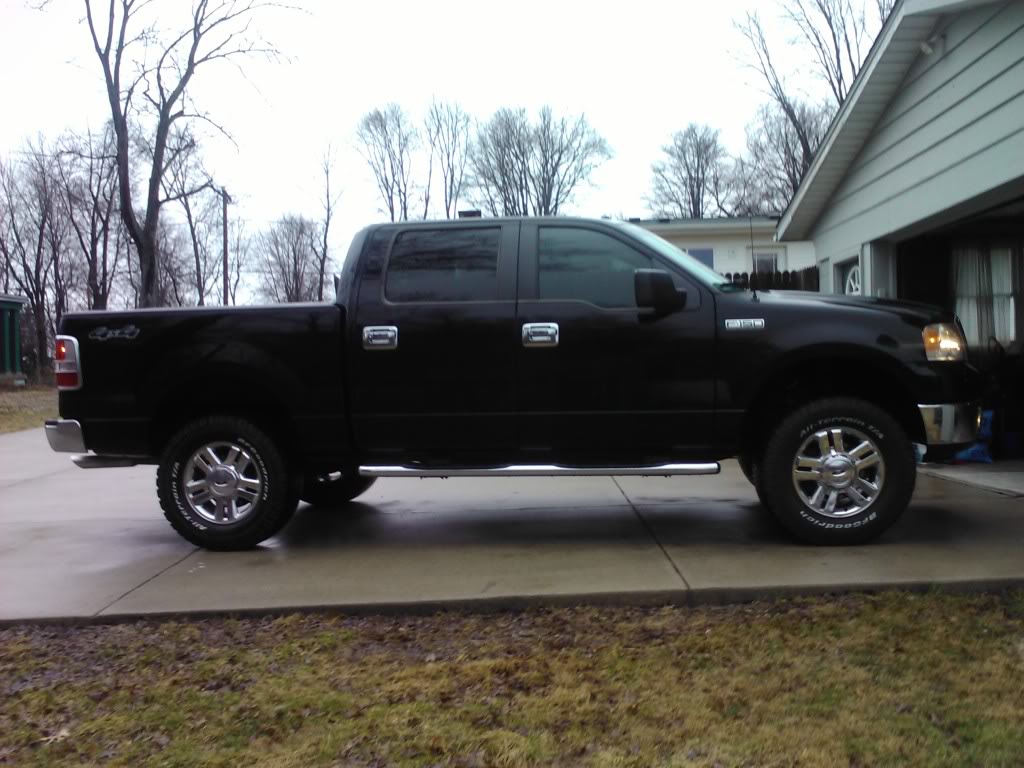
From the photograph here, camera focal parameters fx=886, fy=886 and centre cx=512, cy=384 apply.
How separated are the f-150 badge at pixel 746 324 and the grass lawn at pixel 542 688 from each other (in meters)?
1.63

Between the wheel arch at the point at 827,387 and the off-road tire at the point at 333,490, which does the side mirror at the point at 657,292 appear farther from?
the off-road tire at the point at 333,490

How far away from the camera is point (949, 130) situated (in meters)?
7.73

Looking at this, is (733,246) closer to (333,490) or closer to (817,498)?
(333,490)

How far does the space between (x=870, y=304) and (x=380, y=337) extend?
293 cm

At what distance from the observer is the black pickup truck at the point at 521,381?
5.17 m

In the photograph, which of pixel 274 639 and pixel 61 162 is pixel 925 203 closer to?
pixel 274 639

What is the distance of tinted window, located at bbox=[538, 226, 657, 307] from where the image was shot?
5.40 metres

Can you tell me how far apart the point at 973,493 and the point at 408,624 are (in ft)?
15.9

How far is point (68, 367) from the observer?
5.54 m

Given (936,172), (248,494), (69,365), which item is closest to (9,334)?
(69,365)

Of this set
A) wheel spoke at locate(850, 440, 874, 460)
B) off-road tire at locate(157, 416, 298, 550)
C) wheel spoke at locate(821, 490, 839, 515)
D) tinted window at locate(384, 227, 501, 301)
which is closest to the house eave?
wheel spoke at locate(850, 440, 874, 460)

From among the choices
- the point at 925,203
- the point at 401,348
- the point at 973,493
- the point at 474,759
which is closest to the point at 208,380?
the point at 401,348

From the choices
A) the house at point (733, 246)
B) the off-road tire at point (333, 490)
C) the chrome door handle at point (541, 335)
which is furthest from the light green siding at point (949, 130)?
the house at point (733, 246)

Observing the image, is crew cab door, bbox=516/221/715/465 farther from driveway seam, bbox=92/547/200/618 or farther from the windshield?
driveway seam, bbox=92/547/200/618
